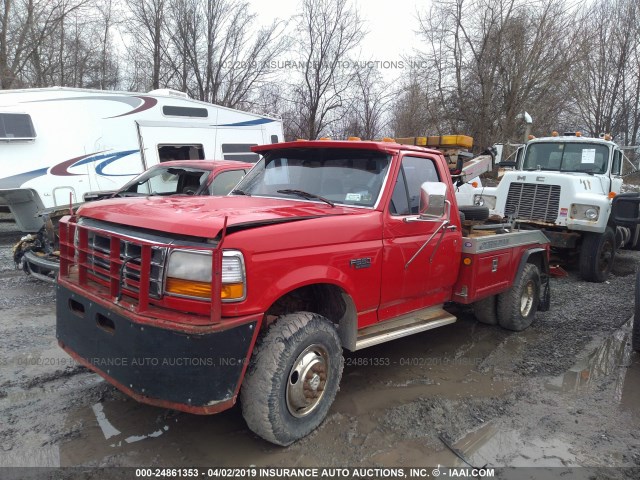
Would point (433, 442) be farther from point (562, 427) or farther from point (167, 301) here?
point (167, 301)

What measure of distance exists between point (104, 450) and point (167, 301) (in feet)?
3.78

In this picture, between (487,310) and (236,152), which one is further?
(236,152)

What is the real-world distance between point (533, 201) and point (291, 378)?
696 centimetres

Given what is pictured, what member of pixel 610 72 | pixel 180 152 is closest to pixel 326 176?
pixel 180 152

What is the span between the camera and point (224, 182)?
279 inches

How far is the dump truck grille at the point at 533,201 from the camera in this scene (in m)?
8.29

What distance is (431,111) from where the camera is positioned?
20.9 m

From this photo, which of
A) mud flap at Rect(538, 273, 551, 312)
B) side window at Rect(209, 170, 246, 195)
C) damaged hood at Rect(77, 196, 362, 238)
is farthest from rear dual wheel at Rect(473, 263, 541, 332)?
side window at Rect(209, 170, 246, 195)

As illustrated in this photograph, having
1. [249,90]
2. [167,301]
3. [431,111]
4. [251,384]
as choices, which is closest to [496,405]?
[251,384]

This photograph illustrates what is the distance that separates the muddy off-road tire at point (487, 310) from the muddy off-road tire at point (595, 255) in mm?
3539

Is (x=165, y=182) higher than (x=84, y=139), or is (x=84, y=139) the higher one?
(x=84, y=139)

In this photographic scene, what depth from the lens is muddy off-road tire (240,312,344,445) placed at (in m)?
2.96

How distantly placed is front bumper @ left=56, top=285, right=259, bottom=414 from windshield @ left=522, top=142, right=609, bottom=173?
26.8ft

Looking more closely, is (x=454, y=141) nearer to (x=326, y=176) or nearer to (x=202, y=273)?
(x=326, y=176)
